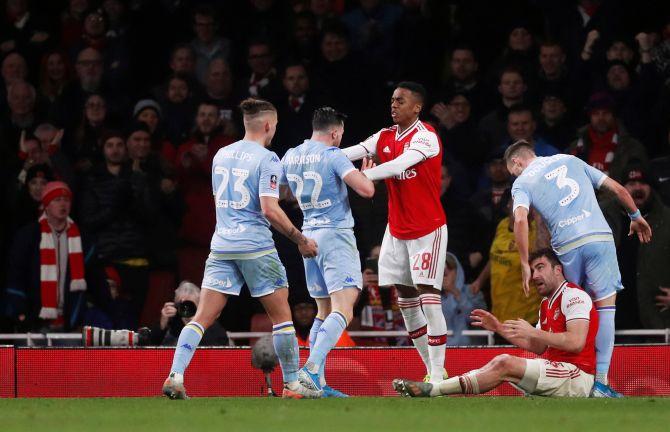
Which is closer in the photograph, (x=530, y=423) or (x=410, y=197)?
(x=530, y=423)

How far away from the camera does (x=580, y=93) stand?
55.5 ft

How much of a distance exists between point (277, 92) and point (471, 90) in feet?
7.37

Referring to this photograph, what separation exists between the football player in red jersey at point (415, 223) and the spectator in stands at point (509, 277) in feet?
7.44

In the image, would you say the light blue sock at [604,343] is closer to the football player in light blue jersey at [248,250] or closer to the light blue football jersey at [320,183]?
the light blue football jersey at [320,183]

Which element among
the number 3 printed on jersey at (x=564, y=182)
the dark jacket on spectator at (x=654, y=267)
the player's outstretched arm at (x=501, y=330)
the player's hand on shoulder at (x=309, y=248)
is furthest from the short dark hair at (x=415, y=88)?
the dark jacket on spectator at (x=654, y=267)

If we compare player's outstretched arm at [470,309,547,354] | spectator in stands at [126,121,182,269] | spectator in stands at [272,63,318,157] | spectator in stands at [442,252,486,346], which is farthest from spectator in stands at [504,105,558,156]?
player's outstretched arm at [470,309,547,354]

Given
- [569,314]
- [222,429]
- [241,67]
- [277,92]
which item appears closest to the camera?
[222,429]

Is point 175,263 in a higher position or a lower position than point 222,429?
higher

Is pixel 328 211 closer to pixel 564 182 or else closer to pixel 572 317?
pixel 564 182

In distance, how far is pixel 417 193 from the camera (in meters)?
12.5

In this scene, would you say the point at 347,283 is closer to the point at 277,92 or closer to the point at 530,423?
the point at 530,423

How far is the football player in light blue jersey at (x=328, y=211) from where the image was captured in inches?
478

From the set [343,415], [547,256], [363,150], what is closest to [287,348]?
[343,415]

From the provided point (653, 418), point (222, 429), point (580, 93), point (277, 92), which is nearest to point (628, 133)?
point (580, 93)
